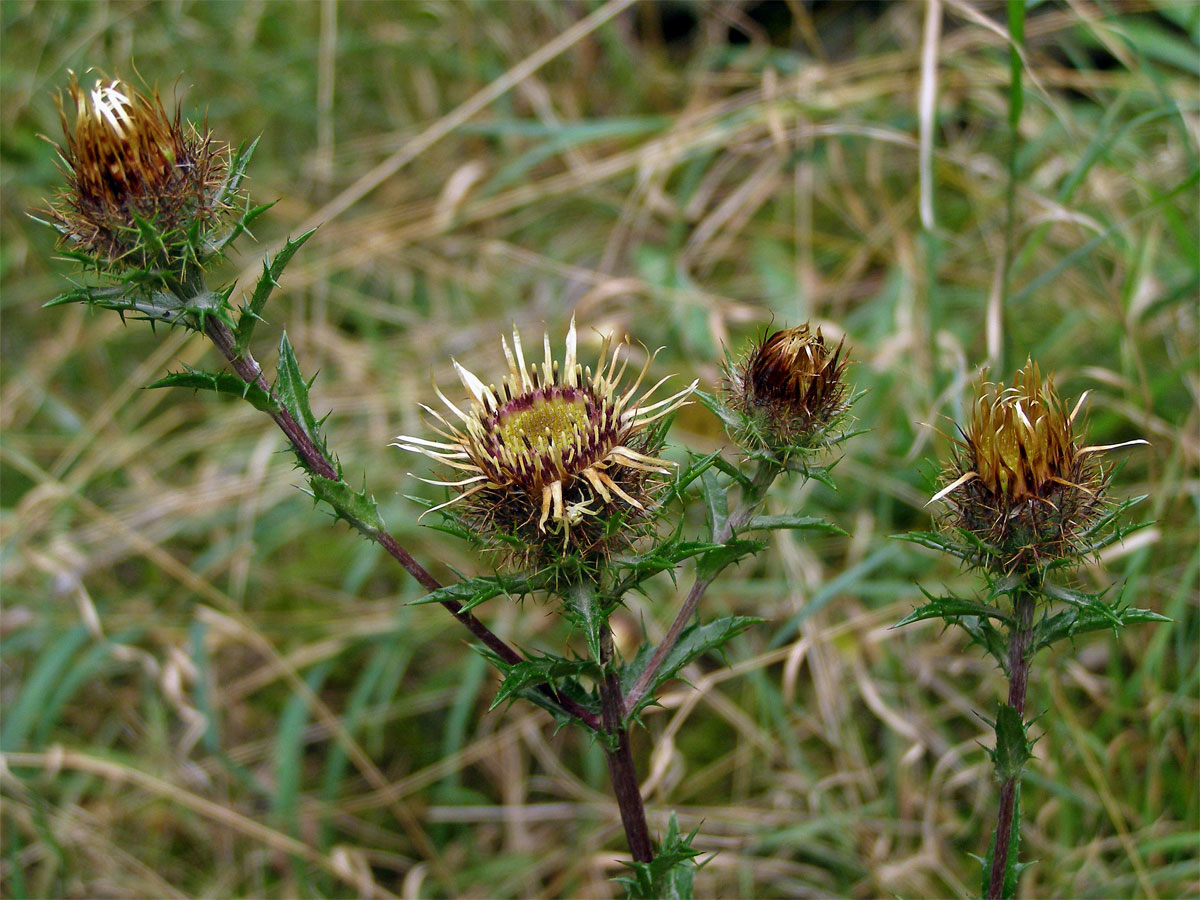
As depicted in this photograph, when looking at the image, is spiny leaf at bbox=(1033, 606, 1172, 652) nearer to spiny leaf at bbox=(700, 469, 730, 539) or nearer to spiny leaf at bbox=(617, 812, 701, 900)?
spiny leaf at bbox=(700, 469, 730, 539)


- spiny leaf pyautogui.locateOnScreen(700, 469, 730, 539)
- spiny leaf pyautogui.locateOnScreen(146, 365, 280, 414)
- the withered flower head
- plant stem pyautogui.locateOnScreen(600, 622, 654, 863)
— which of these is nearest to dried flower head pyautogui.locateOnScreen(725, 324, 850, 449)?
spiny leaf pyautogui.locateOnScreen(700, 469, 730, 539)

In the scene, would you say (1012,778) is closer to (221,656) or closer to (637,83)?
(221,656)

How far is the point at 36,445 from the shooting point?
3.91m

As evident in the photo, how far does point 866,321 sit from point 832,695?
1566 mm

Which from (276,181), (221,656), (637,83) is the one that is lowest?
(221,656)

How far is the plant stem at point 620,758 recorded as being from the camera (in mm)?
1545

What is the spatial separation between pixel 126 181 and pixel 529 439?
0.72 m

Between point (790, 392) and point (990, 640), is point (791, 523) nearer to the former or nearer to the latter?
point (790, 392)

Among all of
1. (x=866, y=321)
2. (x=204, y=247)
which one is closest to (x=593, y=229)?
(x=866, y=321)

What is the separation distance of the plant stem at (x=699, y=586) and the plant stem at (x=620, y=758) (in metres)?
0.03

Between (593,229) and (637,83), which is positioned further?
(637,83)

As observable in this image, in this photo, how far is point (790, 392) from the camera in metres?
1.57

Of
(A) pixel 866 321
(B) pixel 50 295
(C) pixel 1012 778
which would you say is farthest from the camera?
(B) pixel 50 295

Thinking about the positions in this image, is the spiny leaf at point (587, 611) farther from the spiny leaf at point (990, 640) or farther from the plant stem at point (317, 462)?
the spiny leaf at point (990, 640)
